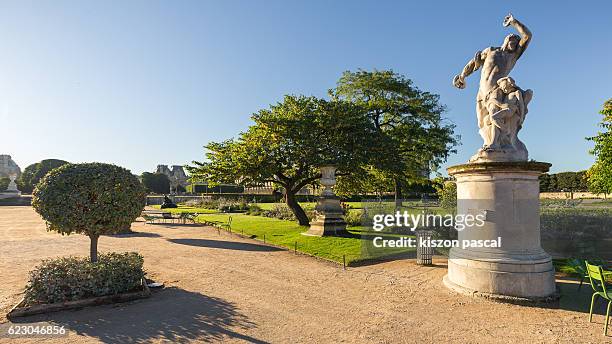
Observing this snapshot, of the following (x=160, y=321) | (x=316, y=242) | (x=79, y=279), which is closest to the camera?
(x=160, y=321)

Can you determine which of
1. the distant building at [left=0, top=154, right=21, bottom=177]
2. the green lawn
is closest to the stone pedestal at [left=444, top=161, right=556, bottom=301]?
the green lawn

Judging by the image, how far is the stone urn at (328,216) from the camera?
53.9 feet

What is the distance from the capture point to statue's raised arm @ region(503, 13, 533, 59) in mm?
8000

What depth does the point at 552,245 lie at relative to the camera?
12516 millimetres

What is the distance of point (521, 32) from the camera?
809cm

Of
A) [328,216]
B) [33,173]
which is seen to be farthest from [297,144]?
[33,173]

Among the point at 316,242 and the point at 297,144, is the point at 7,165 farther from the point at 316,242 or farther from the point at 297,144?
the point at 316,242

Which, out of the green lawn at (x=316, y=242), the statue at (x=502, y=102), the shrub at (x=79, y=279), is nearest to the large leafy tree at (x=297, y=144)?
the green lawn at (x=316, y=242)

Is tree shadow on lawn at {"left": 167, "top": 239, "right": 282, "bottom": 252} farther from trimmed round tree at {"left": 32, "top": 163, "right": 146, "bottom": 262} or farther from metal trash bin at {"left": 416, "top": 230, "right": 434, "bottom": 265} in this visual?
trimmed round tree at {"left": 32, "top": 163, "right": 146, "bottom": 262}

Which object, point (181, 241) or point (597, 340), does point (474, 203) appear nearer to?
point (597, 340)

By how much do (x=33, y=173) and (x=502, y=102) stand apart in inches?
3929

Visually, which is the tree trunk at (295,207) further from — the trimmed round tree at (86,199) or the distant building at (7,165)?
the distant building at (7,165)

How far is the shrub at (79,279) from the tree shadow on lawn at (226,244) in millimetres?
6352

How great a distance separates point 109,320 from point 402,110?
80.0 ft
